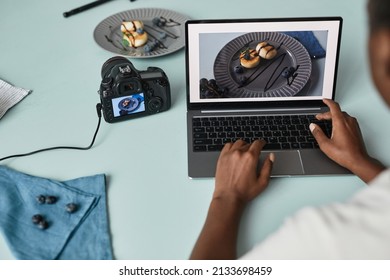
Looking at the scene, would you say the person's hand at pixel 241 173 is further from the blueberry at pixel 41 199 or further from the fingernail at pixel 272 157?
the blueberry at pixel 41 199

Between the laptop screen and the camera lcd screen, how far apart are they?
0.38 feet

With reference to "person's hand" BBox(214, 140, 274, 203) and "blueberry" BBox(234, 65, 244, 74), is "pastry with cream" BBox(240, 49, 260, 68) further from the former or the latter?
"person's hand" BBox(214, 140, 274, 203)

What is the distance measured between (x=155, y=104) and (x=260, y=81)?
0.84 feet

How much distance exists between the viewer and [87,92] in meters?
1.25

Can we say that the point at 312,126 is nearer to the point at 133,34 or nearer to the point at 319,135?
the point at 319,135

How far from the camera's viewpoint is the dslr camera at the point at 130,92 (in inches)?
43.8

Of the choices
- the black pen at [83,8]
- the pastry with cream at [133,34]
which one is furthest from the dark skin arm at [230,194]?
the black pen at [83,8]

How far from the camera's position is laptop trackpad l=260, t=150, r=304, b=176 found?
3.30 ft

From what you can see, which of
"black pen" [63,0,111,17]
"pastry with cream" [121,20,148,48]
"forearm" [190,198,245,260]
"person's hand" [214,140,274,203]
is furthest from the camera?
"black pen" [63,0,111,17]

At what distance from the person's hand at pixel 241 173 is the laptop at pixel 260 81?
4cm

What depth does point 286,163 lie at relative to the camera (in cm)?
103

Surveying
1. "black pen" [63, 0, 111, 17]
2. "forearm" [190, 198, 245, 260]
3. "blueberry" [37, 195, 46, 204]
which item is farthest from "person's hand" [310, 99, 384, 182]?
"black pen" [63, 0, 111, 17]

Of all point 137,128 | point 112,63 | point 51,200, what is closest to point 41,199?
point 51,200
